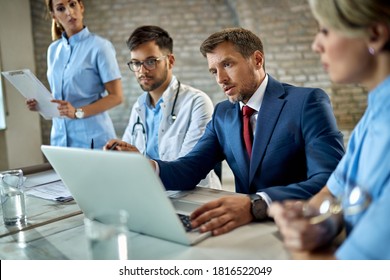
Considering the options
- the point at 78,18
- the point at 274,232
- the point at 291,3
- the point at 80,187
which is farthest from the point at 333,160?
the point at 291,3

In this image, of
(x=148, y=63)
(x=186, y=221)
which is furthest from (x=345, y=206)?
(x=148, y=63)

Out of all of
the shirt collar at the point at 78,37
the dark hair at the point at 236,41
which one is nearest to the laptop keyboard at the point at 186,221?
the dark hair at the point at 236,41

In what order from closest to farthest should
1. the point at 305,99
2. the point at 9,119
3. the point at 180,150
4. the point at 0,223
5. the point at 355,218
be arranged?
the point at 355,218
the point at 0,223
the point at 305,99
the point at 180,150
the point at 9,119

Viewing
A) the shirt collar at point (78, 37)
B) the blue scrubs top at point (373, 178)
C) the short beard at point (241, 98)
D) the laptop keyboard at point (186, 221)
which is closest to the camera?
the blue scrubs top at point (373, 178)

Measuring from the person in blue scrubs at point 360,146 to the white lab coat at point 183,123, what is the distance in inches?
41.9

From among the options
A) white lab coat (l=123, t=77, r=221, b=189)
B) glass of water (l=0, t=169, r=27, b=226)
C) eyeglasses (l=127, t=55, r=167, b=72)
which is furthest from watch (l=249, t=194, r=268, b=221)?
eyeglasses (l=127, t=55, r=167, b=72)

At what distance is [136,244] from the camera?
900mm

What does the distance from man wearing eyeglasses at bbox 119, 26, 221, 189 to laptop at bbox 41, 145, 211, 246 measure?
897mm

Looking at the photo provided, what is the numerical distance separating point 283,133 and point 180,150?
662mm

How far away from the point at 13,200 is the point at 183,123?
928 millimetres

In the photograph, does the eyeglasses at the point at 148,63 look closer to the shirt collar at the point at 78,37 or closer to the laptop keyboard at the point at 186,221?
the shirt collar at the point at 78,37

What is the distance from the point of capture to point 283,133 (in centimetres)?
132

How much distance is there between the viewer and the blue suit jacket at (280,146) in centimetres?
124
